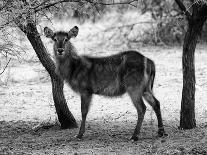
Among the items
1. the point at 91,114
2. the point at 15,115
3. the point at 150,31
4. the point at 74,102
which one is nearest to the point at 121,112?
the point at 91,114

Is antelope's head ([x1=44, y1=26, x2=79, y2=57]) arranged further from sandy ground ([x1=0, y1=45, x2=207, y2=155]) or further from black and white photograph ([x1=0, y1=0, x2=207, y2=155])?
sandy ground ([x1=0, y1=45, x2=207, y2=155])

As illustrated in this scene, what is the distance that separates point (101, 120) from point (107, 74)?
2.11 meters

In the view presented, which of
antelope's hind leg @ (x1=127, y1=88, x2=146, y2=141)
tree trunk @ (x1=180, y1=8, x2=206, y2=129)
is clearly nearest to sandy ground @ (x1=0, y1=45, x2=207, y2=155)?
antelope's hind leg @ (x1=127, y1=88, x2=146, y2=141)

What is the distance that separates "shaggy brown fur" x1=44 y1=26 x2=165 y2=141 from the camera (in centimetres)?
802

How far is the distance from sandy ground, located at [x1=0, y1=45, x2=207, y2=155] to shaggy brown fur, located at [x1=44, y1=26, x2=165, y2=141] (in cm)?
34

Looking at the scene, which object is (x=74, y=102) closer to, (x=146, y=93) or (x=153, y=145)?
(x=146, y=93)

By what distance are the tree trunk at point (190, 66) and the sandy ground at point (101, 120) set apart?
266mm

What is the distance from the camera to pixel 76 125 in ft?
30.4

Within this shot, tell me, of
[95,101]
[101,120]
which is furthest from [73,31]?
[95,101]

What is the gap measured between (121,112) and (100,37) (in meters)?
9.14

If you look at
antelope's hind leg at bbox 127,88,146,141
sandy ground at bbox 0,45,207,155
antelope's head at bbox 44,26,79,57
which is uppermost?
antelope's head at bbox 44,26,79,57

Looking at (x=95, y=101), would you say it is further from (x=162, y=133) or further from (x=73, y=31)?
(x=162, y=133)

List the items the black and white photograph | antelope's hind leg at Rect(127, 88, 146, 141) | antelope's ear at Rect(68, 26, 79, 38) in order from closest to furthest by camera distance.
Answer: the black and white photograph < antelope's hind leg at Rect(127, 88, 146, 141) < antelope's ear at Rect(68, 26, 79, 38)

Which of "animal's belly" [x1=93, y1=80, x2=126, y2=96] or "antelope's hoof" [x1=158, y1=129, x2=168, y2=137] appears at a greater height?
"animal's belly" [x1=93, y1=80, x2=126, y2=96]
